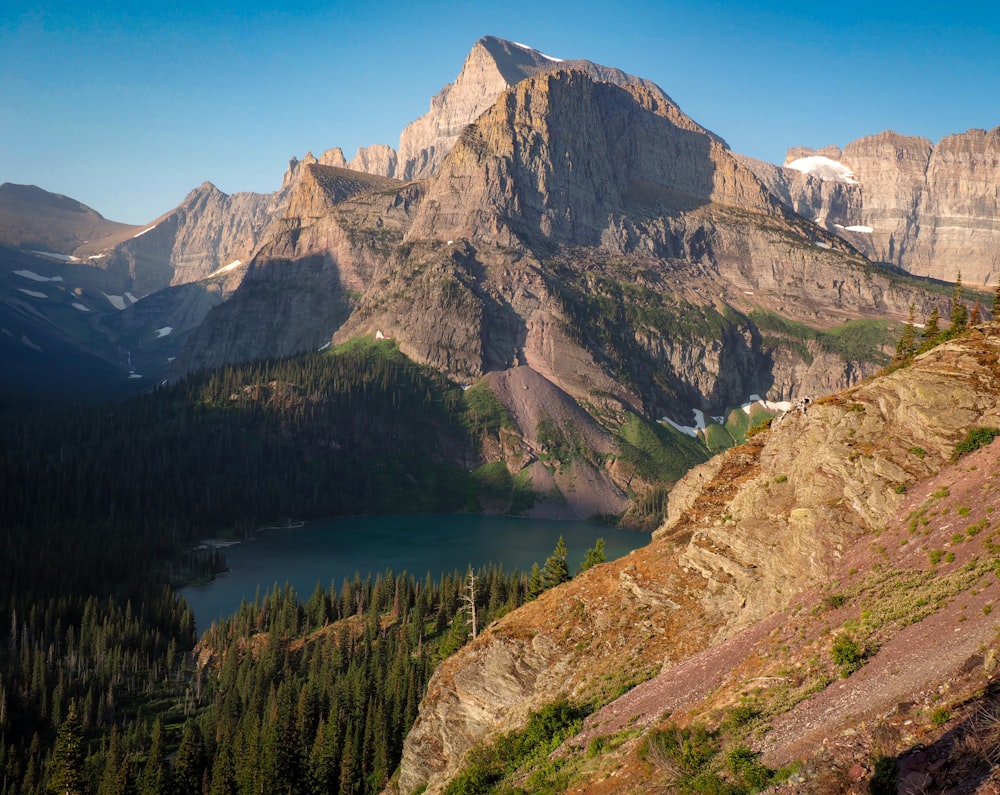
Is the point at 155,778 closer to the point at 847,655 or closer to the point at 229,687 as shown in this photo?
the point at 229,687

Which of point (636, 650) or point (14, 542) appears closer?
point (636, 650)

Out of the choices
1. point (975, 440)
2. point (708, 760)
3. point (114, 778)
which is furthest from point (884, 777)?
point (114, 778)

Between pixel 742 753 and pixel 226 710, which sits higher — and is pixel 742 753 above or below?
above

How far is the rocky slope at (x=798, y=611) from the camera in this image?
31047mm

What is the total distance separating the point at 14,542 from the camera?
173875 millimetres

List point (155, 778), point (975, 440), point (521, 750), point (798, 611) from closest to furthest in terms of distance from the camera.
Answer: point (798, 611)
point (975, 440)
point (521, 750)
point (155, 778)

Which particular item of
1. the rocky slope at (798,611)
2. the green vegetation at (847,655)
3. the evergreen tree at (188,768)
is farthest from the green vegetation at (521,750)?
the evergreen tree at (188,768)

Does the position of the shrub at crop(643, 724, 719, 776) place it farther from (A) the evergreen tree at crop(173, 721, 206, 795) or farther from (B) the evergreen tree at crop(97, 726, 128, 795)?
(A) the evergreen tree at crop(173, 721, 206, 795)

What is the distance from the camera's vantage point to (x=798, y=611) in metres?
41.2

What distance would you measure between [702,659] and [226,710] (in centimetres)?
8459

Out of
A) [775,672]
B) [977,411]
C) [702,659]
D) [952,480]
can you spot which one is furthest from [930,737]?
[977,411]

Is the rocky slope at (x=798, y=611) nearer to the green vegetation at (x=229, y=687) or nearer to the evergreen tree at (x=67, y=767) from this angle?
the green vegetation at (x=229, y=687)

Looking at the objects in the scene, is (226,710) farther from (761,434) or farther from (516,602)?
(761,434)

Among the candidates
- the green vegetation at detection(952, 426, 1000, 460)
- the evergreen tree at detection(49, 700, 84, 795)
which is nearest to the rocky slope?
the green vegetation at detection(952, 426, 1000, 460)
